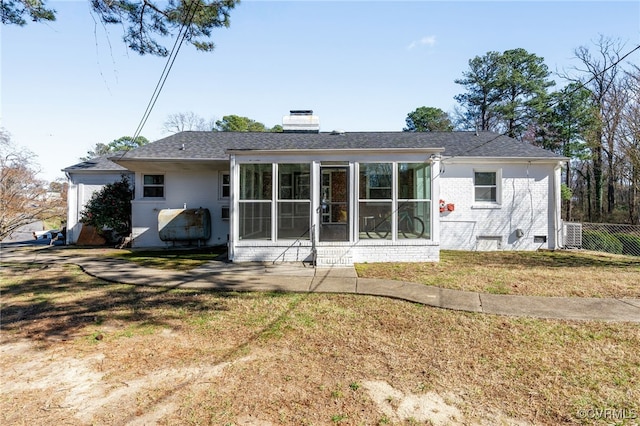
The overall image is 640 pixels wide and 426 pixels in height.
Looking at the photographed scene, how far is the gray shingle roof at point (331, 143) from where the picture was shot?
11.0 m

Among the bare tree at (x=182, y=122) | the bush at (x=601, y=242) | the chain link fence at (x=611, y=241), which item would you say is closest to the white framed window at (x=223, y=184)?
the chain link fence at (x=611, y=241)

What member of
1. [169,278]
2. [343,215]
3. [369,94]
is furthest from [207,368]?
[369,94]

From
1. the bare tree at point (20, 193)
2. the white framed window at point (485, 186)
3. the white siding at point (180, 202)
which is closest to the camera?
the white framed window at point (485, 186)

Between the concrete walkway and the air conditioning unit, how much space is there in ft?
23.3

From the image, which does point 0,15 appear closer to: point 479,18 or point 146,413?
point 146,413

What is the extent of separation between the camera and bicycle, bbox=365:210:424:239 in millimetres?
8547

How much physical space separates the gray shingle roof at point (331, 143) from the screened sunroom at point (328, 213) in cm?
191

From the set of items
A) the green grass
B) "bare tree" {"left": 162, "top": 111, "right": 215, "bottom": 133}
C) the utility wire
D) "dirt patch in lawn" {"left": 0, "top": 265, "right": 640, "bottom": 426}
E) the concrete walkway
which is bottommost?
"dirt patch in lawn" {"left": 0, "top": 265, "right": 640, "bottom": 426}

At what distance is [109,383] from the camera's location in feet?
9.57

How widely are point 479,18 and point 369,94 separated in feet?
15.5

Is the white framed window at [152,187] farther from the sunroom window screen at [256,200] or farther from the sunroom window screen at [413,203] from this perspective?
the sunroom window screen at [413,203]

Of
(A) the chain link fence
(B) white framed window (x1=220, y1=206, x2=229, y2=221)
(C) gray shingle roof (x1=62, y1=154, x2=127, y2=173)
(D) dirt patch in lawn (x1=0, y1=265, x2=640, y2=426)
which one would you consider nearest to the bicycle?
(D) dirt patch in lawn (x1=0, y1=265, x2=640, y2=426)

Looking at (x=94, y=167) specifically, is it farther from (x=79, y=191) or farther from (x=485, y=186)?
(x=485, y=186)

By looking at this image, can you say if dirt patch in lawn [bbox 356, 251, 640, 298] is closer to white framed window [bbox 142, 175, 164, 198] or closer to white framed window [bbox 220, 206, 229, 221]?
white framed window [bbox 220, 206, 229, 221]
